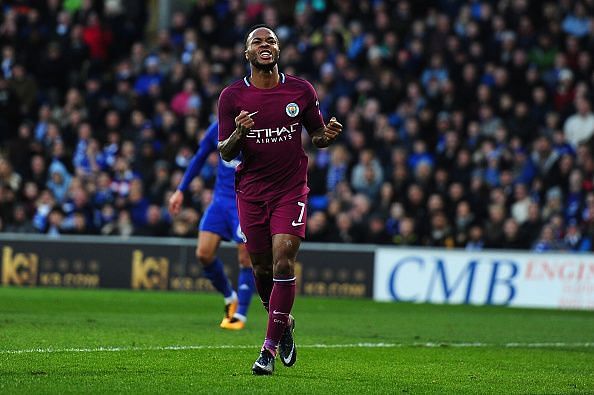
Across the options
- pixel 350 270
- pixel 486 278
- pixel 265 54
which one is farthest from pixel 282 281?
pixel 350 270

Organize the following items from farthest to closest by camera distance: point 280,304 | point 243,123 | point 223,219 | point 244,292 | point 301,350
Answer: point 244,292, point 223,219, point 301,350, point 280,304, point 243,123

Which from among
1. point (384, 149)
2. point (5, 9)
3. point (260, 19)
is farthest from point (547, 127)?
point (5, 9)

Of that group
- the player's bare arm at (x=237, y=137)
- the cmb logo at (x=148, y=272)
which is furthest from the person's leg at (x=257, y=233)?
the cmb logo at (x=148, y=272)

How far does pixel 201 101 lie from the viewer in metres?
24.5

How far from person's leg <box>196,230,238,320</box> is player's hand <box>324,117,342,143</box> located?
4.48 metres

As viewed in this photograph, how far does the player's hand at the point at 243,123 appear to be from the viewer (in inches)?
333

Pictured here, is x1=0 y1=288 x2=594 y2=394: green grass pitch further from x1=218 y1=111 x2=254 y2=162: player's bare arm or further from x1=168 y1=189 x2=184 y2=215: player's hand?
x1=218 y1=111 x2=254 y2=162: player's bare arm

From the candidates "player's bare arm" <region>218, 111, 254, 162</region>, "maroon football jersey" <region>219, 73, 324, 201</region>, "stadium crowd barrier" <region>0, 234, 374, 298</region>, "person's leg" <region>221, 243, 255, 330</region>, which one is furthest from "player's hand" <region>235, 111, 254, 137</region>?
"stadium crowd barrier" <region>0, 234, 374, 298</region>

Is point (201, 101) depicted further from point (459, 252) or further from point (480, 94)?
point (459, 252)

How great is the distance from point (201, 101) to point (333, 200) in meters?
4.11

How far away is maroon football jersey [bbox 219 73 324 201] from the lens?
8867 millimetres

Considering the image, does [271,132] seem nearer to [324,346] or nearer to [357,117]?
[324,346]

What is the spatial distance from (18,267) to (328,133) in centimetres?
1325

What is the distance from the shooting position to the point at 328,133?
8.90 metres
